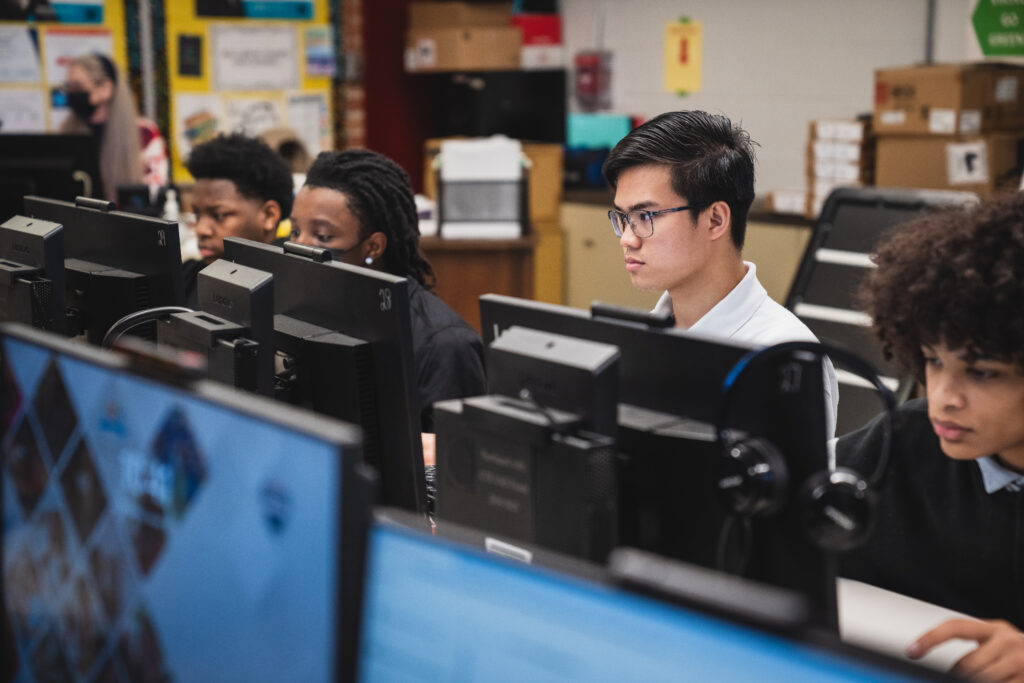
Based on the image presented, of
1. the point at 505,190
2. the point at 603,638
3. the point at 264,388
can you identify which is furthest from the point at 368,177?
the point at 505,190

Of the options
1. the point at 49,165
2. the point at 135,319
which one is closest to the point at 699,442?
the point at 135,319

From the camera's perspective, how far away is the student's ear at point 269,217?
2996 millimetres

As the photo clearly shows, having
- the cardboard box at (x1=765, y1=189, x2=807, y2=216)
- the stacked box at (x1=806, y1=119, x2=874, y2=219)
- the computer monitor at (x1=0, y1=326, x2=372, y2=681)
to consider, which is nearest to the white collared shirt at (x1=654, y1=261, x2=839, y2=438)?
the computer monitor at (x1=0, y1=326, x2=372, y2=681)

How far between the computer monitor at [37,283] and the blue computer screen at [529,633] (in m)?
1.11

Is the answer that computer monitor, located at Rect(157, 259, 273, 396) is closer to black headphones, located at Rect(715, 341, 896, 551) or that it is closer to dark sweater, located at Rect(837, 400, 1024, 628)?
black headphones, located at Rect(715, 341, 896, 551)

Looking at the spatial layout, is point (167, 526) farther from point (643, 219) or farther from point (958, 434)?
point (643, 219)

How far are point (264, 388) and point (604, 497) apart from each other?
0.52m

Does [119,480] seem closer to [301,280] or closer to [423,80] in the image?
[301,280]

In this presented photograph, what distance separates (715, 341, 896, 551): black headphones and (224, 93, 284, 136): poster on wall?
558 centimetres

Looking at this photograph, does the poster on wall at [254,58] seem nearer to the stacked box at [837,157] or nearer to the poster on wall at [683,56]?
the poster on wall at [683,56]

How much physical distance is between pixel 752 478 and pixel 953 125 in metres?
3.65

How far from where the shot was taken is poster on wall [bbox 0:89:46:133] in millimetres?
5914

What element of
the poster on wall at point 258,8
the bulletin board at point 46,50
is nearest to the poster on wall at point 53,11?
the bulletin board at point 46,50

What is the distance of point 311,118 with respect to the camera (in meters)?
6.49
